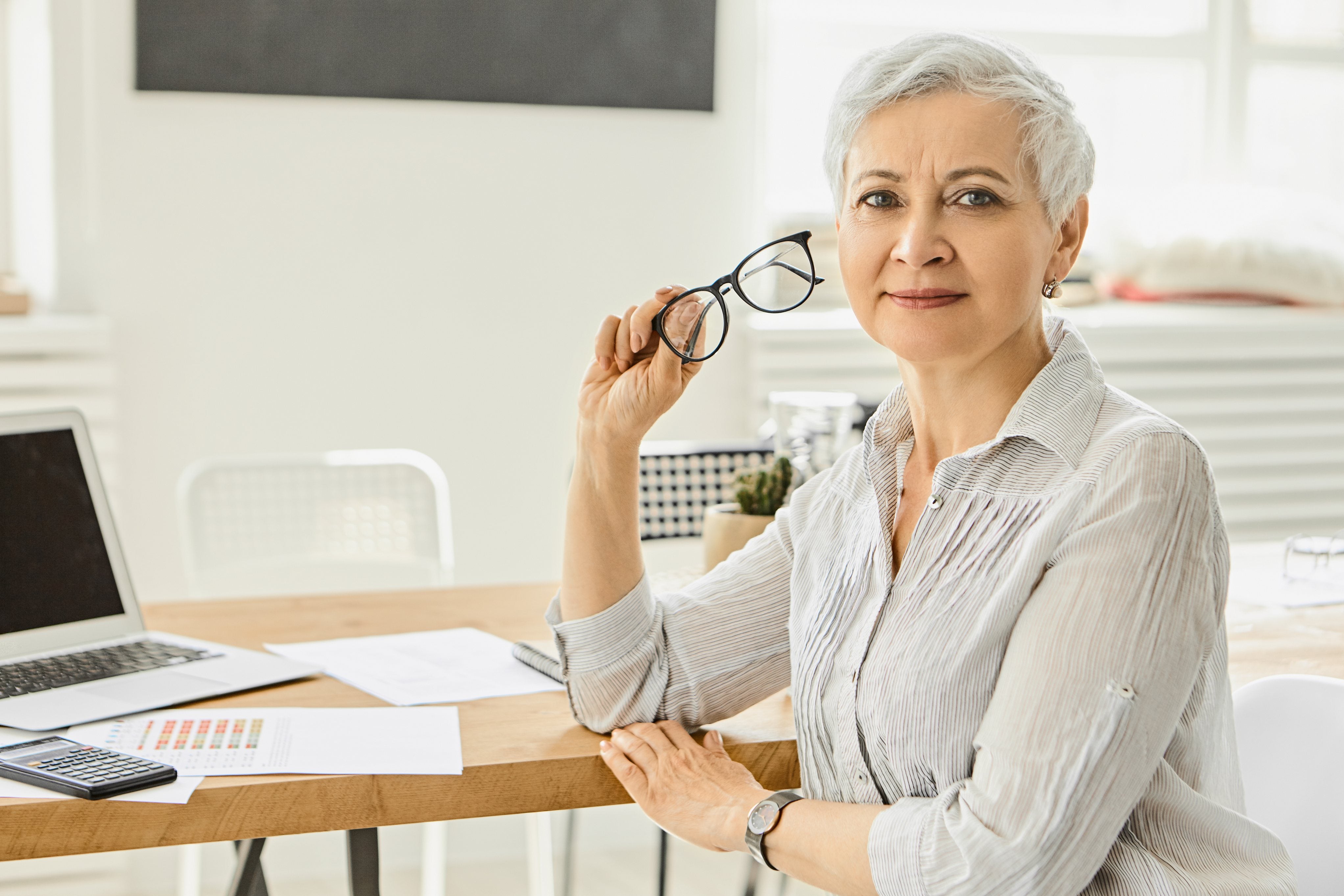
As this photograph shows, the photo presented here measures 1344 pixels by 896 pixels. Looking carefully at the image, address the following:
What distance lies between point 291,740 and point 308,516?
1119mm

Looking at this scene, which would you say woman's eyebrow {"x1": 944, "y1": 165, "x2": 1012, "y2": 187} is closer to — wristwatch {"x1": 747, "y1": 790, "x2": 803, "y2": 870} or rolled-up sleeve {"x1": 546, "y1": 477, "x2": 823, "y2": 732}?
rolled-up sleeve {"x1": 546, "y1": 477, "x2": 823, "y2": 732}

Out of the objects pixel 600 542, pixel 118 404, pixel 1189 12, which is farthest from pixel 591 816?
pixel 1189 12

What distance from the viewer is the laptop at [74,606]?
1.46m

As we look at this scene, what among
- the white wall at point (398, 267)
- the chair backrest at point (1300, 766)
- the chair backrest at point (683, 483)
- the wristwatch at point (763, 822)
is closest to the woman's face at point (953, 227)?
the wristwatch at point (763, 822)

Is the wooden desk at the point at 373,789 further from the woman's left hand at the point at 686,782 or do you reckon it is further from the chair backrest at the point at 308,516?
the chair backrest at the point at 308,516

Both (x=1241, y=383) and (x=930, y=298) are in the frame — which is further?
(x=1241, y=383)

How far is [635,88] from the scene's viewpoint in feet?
10.1

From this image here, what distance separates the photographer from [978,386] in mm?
1253

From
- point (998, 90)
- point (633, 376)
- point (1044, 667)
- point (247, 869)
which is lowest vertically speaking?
point (247, 869)

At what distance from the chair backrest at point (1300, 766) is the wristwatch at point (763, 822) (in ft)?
1.69

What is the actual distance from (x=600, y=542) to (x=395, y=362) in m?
1.69

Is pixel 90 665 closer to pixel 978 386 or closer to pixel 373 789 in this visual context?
pixel 373 789

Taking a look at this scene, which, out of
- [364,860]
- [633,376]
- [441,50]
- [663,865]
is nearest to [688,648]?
[633,376]

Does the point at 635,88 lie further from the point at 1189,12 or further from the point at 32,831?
→ the point at 32,831
